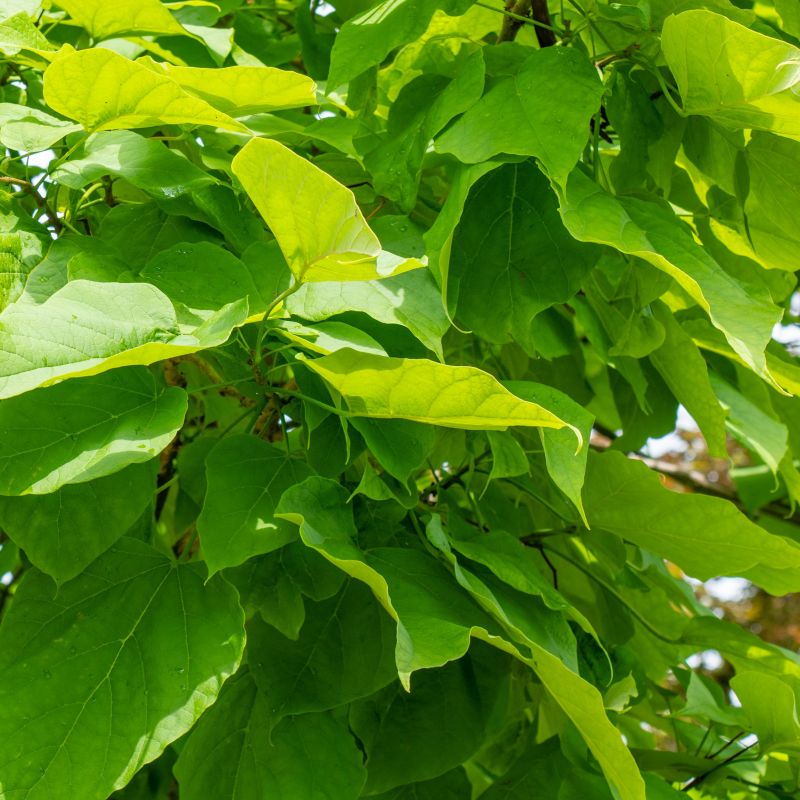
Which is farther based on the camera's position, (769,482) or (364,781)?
(769,482)

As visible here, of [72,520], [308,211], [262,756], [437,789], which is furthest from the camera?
[437,789]

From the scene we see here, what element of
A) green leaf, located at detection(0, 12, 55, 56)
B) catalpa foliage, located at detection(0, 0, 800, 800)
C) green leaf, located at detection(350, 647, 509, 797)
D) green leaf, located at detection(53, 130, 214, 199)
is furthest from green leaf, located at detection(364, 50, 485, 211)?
green leaf, located at detection(350, 647, 509, 797)

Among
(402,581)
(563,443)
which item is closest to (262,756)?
(402,581)

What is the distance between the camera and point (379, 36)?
68cm

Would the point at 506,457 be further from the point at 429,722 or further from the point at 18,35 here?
the point at 18,35

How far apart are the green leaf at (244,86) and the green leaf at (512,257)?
144 mm

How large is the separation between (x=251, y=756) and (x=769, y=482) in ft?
2.78

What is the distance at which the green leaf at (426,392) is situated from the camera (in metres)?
0.52

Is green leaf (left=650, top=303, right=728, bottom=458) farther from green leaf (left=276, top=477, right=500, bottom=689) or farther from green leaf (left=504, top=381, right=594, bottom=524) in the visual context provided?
green leaf (left=276, top=477, right=500, bottom=689)

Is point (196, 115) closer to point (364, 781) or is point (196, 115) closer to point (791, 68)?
point (791, 68)

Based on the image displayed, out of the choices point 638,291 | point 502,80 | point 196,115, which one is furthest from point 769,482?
point 196,115

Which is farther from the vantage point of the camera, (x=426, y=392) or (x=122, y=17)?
(x=122, y=17)

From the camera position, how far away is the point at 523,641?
1.84 feet

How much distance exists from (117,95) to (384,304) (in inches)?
7.5
